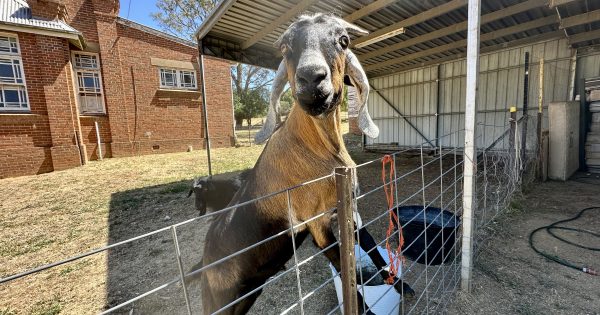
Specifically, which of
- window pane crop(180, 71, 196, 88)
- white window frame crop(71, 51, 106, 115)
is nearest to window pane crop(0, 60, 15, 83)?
white window frame crop(71, 51, 106, 115)

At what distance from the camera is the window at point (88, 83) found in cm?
1017

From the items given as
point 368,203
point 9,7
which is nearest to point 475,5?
point 368,203

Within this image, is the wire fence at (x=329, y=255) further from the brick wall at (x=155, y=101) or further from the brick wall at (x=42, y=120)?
the brick wall at (x=155, y=101)

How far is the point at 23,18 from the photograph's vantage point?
8312 millimetres

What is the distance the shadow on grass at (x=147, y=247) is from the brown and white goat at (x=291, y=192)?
123 centimetres

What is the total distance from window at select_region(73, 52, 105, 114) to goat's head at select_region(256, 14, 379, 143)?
39.0 feet

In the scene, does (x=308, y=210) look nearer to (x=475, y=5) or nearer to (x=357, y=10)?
(x=475, y=5)

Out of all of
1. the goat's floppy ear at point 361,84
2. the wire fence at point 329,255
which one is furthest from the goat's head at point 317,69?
the wire fence at point 329,255

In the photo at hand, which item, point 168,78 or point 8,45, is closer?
point 8,45

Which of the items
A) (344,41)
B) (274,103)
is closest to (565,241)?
(344,41)

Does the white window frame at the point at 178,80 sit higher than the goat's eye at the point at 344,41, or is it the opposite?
the white window frame at the point at 178,80

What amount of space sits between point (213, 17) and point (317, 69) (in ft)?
15.3

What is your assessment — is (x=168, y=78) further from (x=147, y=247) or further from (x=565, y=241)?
(x=565, y=241)

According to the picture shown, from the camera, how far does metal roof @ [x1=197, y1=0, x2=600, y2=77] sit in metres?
4.68
